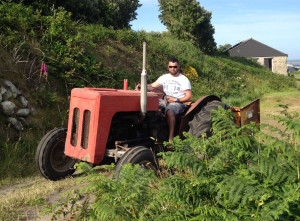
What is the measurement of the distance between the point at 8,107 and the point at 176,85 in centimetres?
302

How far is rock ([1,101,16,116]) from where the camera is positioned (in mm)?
5703

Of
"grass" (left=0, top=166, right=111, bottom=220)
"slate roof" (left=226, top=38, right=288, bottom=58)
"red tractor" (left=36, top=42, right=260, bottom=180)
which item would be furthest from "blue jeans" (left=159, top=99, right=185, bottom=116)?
"slate roof" (left=226, top=38, right=288, bottom=58)

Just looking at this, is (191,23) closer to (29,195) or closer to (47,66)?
(47,66)

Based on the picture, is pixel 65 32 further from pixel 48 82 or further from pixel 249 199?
pixel 249 199

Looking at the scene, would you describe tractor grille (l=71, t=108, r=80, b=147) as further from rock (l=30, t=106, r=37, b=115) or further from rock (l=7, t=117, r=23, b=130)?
rock (l=30, t=106, r=37, b=115)

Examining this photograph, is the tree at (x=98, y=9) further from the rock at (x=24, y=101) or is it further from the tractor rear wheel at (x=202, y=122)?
the tractor rear wheel at (x=202, y=122)

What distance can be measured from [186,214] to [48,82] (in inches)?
221

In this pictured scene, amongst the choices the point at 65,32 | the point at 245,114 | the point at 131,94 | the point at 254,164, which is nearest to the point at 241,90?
the point at 65,32

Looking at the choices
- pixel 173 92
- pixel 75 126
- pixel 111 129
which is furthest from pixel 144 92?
pixel 173 92

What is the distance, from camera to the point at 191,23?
27016 millimetres

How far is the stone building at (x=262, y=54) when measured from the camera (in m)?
42.8

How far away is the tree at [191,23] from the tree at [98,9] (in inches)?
260

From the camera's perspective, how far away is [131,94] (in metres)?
4.02

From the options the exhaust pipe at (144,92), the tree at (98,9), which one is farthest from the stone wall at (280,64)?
the exhaust pipe at (144,92)
